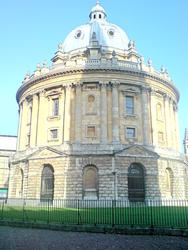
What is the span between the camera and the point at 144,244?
9.78 metres

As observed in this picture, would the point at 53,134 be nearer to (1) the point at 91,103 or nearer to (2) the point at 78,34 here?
(1) the point at 91,103

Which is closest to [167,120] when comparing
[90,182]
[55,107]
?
[90,182]

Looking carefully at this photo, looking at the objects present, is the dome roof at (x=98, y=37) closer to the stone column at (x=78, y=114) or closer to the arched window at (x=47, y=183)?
the stone column at (x=78, y=114)

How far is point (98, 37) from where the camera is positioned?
4306 centimetres

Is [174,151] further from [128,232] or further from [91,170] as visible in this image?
[128,232]

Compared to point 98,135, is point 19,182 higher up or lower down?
lower down

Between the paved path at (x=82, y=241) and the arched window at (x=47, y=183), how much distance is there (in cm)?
1696

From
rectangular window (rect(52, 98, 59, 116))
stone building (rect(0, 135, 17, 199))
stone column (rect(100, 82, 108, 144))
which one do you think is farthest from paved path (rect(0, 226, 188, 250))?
stone building (rect(0, 135, 17, 199))

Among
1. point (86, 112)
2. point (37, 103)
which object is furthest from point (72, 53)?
point (86, 112)

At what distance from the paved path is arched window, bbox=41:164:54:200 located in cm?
1696

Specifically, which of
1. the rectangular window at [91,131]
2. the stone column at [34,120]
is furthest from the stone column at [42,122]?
the rectangular window at [91,131]

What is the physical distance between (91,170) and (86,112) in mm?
6925

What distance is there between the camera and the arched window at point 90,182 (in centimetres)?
2732

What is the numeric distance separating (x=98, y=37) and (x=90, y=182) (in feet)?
84.4
